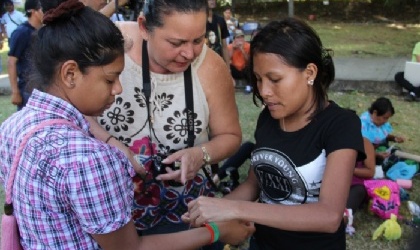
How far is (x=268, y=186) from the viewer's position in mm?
1765

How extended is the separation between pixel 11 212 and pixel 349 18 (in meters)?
17.3

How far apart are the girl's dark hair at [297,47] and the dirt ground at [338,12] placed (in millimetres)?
13985

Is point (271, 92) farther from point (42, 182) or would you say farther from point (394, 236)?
point (394, 236)

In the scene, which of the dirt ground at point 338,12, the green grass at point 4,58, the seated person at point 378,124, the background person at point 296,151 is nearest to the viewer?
the background person at point 296,151

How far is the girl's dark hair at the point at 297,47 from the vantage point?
1.65 meters

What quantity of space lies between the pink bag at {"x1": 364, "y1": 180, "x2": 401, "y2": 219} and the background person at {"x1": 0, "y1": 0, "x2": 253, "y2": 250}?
2806 millimetres

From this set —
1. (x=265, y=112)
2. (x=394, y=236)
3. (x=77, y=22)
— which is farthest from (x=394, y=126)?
(x=77, y=22)

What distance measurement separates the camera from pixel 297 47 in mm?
1646

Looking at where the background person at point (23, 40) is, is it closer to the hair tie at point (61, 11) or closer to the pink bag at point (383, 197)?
the hair tie at point (61, 11)

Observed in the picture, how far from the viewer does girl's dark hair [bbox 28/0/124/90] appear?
1.24 m

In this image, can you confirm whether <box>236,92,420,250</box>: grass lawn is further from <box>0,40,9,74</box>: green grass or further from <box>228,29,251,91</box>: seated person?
<box>0,40,9,74</box>: green grass

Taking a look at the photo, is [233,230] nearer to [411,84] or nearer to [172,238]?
[172,238]

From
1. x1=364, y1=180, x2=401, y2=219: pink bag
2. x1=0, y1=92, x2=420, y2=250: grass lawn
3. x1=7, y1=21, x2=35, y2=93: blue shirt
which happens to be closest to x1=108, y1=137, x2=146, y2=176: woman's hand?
x1=0, y1=92, x2=420, y2=250: grass lawn

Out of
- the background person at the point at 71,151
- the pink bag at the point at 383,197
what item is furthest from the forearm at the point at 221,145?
the pink bag at the point at 383,197
